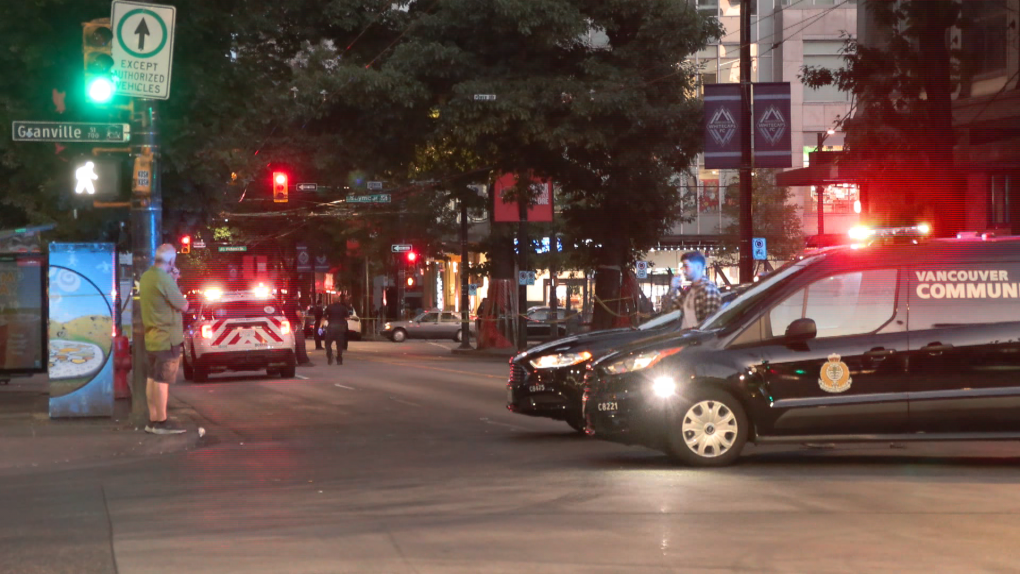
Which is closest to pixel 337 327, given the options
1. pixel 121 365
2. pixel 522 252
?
pixel 522 252

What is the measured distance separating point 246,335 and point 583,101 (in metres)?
10.8

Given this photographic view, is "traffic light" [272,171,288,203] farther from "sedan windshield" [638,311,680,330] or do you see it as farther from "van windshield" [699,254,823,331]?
"van windshield" [699,254,823,331]

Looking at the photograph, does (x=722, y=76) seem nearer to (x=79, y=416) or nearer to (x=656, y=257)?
(x=656, y=257)

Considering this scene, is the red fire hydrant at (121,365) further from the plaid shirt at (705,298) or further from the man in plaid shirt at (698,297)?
the plaid shirt at (705,298)

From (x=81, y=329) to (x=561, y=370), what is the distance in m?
5.92

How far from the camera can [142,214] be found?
48.2 ft

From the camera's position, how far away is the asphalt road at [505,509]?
7.33m

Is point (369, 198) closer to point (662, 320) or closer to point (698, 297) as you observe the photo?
point (662, 320)

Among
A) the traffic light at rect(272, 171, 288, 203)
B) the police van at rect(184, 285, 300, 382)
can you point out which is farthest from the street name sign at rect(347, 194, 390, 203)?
the police van at rect(184, 285, 300, 382)

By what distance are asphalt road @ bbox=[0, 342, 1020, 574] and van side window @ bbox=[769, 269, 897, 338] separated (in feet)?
3.77

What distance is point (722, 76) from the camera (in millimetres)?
65562

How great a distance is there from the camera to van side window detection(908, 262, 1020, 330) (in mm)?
10969

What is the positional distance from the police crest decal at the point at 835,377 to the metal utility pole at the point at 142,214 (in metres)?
7.35

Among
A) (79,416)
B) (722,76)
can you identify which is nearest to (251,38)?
(79,416)
